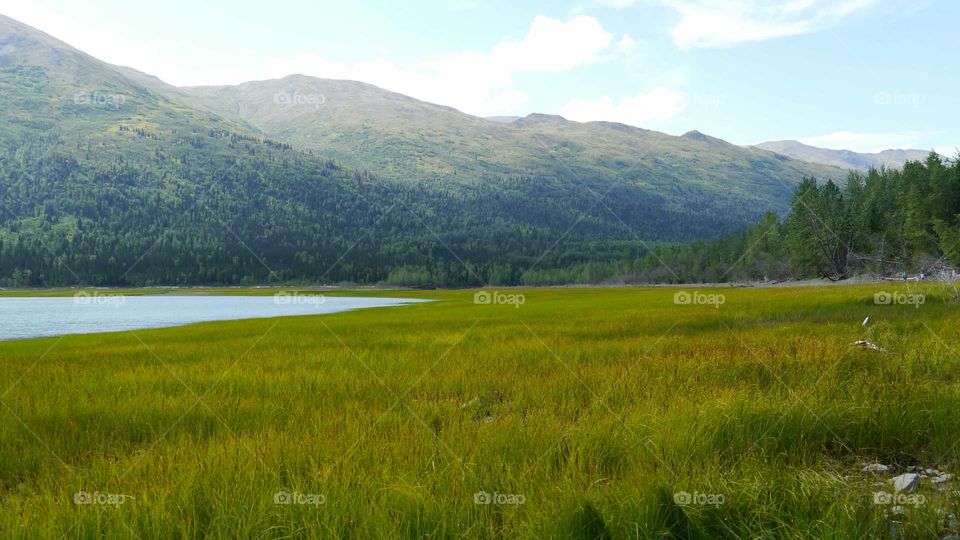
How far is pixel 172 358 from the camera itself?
53.1ft

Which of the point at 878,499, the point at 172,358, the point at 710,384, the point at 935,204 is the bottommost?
the point at 172,358

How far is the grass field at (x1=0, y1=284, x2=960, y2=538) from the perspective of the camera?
3.78 meters

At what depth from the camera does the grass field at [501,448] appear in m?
3.78

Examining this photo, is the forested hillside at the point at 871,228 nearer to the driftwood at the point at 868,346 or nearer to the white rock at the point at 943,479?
the driftwood at the point at 868,346

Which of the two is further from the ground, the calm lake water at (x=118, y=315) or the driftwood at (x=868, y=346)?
the driftwood at (x=868, y=346)

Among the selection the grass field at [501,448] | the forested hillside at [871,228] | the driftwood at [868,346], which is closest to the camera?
the grass field at [501,448]

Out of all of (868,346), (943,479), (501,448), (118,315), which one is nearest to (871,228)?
(868,346)

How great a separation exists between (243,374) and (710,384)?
31.1 ft

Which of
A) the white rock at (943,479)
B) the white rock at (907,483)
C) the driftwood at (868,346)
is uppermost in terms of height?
the white rock at (907,483)

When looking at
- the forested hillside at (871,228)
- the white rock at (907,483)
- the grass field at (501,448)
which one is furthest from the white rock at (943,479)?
the forested hillside at (871,228)

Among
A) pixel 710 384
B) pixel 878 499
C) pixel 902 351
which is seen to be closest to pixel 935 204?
pixel 902 351

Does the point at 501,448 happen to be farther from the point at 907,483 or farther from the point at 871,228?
the point at 871,228

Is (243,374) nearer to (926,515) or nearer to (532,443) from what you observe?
(532,443)

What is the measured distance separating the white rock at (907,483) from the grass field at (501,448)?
85 millimetres
